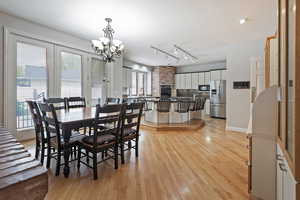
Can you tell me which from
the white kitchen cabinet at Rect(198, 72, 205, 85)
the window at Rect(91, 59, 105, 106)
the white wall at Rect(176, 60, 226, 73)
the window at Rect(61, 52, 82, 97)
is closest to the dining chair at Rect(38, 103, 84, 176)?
the window at Rect(61, 52, 82, 97)

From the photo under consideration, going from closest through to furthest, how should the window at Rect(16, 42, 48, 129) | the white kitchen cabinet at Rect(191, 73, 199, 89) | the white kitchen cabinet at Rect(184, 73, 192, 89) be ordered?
1. the window at Rect(16, 42, 48, 129)
2. the white kitchen cabinet at Rect(191, 73, 199, 89)
3. the white kitchen cabinet at Rect(184, 73, 192, 89)

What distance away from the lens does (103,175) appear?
221 cm

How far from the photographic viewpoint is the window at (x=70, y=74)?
14.5ft

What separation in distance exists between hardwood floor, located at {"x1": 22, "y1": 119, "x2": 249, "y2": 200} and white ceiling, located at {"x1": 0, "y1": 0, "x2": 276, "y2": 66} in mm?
2707

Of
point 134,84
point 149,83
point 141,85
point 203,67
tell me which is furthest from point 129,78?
point 203,67

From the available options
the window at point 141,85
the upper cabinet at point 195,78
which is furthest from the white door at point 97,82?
the upper cabinet at point 195,78

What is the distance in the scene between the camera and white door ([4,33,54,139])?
3.34 m

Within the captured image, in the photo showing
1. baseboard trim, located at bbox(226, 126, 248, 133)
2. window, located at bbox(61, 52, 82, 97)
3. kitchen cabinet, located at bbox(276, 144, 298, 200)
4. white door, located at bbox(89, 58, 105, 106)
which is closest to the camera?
kitchen cabinet, located at bbox(276, 144, 298, 200)

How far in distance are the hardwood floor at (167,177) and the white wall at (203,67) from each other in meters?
5.36

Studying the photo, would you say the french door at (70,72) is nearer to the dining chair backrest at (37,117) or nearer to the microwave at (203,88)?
the dining chair backrest at (37,117)

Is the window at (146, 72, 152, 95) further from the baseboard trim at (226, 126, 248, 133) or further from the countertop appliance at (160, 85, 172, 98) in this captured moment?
the baseboard trim at (226, 126, 248, 133)

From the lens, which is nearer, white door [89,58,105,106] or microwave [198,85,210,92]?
white door [89,58,105,106]

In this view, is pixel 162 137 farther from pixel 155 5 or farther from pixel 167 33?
pixel 155 5

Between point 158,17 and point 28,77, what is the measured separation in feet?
10.9
